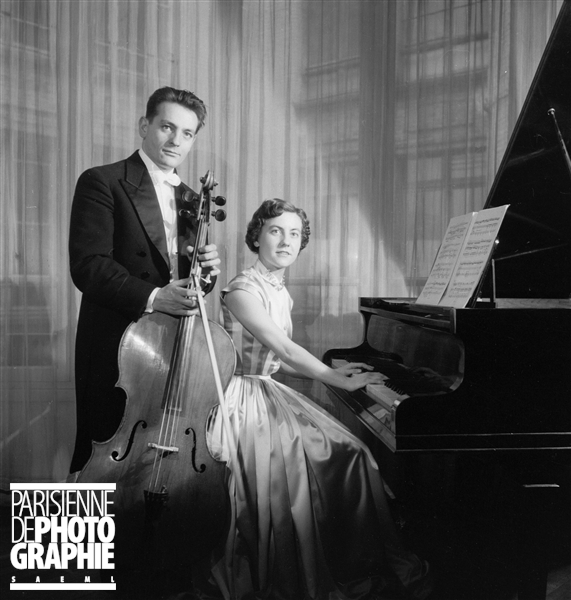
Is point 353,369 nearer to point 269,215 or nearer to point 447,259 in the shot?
point 447,259

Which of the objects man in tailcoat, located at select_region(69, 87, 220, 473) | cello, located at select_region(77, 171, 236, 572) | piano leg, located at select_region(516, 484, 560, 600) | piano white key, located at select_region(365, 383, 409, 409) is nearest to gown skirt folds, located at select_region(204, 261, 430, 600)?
cello, located at select_region(77, 171, 236, 572)

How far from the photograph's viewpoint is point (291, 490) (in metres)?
2.03

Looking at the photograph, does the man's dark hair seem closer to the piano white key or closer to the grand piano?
the grand piano

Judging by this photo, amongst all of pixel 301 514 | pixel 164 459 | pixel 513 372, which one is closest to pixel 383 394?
pixel 513 372

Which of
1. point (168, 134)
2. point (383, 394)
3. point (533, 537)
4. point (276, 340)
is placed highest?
point (168, 134)

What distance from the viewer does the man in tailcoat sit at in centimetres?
211

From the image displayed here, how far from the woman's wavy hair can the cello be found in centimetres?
41

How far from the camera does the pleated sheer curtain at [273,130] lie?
2561mm

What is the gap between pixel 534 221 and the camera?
7.53 ft

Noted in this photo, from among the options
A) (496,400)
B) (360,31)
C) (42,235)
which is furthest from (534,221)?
(42,235)

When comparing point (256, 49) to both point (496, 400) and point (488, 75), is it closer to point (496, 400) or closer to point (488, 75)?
point (488, 75)

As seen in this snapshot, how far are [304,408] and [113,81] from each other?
1.71 meters

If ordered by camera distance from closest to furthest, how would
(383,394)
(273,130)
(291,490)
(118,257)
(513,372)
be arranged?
(513,372) → (383,394) → (291,490) → (118,257) → (273,130)

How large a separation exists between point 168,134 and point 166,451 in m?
1.25
